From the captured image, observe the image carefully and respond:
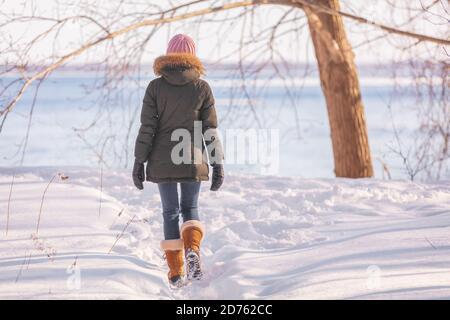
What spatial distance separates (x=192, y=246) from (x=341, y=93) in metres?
4.01

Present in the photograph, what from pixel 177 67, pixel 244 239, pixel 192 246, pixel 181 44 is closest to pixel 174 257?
pixel 192 246

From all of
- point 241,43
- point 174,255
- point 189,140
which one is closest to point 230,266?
point 174,255

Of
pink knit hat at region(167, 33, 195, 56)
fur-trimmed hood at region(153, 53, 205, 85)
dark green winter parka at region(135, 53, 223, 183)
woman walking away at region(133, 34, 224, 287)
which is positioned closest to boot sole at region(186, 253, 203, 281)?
woman walking away at region(133, 34, 224, 287)

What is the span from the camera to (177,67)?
4027 mm

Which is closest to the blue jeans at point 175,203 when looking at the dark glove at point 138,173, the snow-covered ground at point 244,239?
the dark glove at point 138,173

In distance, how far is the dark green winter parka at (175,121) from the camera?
13.3 ft

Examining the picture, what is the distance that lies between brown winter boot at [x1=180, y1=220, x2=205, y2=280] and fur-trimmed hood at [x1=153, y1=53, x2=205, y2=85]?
955 millimetres

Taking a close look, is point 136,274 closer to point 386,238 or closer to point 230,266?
point 230,266

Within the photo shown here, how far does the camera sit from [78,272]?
12.9 ft

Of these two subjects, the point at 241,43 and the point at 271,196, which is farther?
the point at 241,43

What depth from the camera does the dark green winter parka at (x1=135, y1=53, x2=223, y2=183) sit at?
159 inches

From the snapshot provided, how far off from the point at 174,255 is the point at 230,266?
397 mm

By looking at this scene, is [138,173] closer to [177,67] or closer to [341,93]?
[177,67]

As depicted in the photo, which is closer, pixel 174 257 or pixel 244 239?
pixel 174 257
